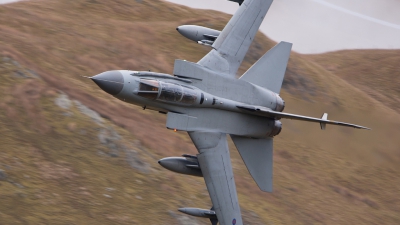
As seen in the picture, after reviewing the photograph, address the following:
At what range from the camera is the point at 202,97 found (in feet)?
71.8

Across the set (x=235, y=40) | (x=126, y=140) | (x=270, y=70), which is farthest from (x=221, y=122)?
(x=126, y=140)

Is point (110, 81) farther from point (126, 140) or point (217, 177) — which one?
point (126, 140)

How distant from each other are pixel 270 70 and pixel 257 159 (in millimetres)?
4130

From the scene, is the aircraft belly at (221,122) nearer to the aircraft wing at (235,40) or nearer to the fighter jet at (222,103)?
the fighter jet at (222,103)

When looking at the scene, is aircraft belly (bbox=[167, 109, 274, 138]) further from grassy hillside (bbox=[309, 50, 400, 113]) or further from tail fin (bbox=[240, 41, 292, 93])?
grassy hillside (bbox=[309, 50, 400, 113])

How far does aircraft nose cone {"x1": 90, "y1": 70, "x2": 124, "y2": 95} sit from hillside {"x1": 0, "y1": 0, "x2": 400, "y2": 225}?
18.8ft

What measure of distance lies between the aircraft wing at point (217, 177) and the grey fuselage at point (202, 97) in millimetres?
523

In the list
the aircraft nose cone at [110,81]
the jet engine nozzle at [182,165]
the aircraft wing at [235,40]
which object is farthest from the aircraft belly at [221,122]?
the aircraft nose cone at [110,81]

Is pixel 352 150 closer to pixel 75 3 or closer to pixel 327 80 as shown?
pixel 327 80

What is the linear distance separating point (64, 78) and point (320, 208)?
15933 mm

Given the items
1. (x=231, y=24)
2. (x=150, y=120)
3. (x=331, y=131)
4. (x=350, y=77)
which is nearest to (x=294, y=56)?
(x=350, y=77)

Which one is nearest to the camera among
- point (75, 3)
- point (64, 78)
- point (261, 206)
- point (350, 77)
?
point (261, 206)

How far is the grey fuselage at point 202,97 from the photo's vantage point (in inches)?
789

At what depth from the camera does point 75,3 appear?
43.4m
